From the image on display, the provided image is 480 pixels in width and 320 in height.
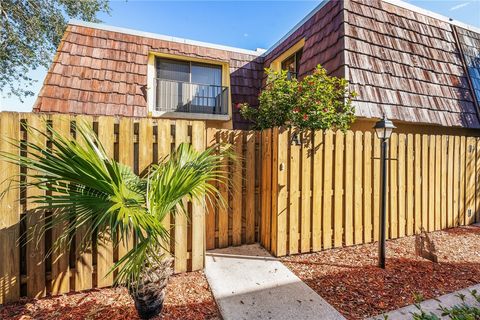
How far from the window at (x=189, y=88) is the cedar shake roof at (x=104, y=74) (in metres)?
0.82

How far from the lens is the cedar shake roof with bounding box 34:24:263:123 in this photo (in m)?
6.56

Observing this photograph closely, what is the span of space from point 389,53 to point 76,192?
7.29m

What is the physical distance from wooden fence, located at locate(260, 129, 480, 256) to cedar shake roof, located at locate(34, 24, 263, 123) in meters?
5.23

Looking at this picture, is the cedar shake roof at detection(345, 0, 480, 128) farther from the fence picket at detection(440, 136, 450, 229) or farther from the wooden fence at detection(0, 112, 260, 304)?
the wooden fence at detection(0, 112, 260, 304)

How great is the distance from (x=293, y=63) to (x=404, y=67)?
3.62 m

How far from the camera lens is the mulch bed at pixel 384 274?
2.61 m

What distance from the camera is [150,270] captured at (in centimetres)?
219

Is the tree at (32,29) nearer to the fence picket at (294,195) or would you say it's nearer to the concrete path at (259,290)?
the fence picket at (294,195)

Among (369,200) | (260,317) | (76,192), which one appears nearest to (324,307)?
(260,317)

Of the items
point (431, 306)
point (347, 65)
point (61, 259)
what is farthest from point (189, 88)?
point (431, 306)

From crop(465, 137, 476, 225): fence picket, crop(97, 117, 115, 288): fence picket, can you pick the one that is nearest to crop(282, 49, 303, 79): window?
crop(465, 137, 476, 225): fence picket

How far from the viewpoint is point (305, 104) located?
3.90 m

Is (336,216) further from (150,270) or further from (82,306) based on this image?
(82,306)

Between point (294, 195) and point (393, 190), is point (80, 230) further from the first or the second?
point (393, 190)
